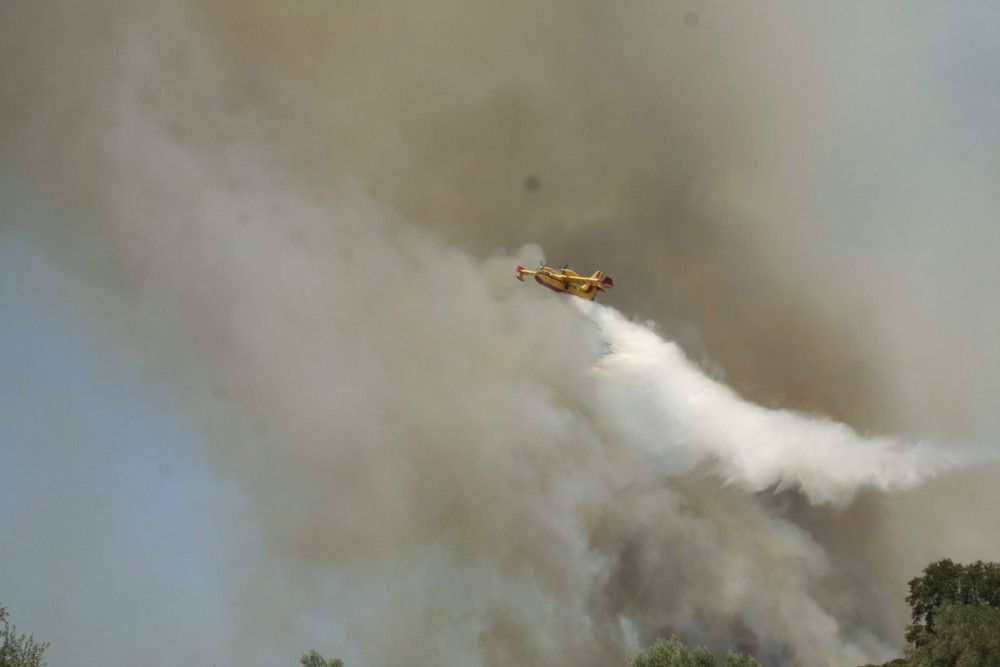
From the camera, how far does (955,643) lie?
189ft

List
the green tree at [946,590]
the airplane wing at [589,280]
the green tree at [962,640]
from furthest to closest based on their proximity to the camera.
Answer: the airplane wing at [589,280]
the green tree at [946,590]
the green tree at [962,640]

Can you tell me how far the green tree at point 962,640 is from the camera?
55062mm

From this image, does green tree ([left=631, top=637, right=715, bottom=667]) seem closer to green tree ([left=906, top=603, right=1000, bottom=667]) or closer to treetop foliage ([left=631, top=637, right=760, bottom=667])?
treetop foliage ([left=631, top=637, right=760, bottom=667])

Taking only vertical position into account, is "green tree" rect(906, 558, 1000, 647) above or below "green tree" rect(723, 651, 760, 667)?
above

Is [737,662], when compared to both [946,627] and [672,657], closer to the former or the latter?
[672,657]

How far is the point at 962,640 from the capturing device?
56875mm

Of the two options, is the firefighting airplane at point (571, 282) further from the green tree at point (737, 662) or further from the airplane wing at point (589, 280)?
the green tree at point (737, 662)

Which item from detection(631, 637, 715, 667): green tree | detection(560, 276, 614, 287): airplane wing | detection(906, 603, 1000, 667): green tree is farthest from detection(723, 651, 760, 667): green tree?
detection(560, 276, 614, 287): airplane wing

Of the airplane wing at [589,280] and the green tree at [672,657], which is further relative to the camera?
the airplane wing at [589,280]

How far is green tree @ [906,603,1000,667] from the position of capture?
55062mm

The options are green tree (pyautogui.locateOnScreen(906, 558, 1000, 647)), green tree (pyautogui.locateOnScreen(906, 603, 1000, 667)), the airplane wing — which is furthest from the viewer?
the airplane wing

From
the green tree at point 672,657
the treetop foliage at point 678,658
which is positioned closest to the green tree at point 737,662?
the treetop foliage at point 678,658

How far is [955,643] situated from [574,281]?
43.2 meters

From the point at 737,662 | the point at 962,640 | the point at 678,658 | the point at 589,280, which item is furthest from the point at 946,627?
the point at 589,280
